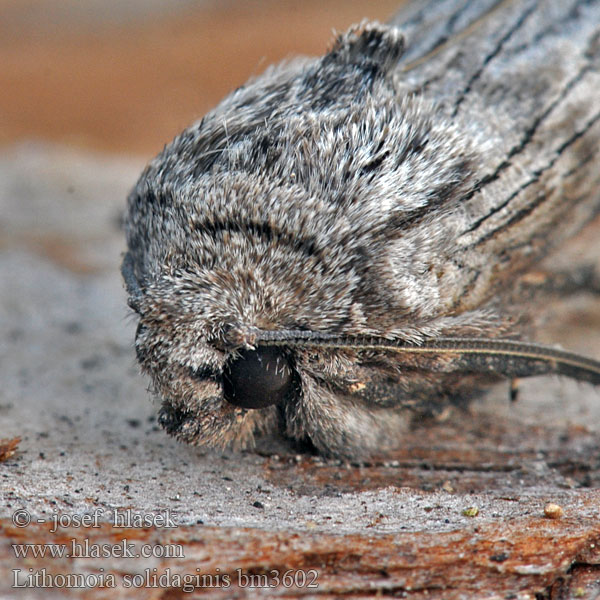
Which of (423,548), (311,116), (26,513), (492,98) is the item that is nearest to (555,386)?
(492,98)

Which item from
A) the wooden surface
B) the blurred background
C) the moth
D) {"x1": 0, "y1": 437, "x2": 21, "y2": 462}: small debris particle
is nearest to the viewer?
the wooden surface

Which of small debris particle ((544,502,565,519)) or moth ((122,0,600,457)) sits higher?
moth ((122,0,600,457))

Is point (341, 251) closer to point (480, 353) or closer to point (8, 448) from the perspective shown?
point (480, 353)

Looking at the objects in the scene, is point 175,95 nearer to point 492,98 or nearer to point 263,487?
point 492,98

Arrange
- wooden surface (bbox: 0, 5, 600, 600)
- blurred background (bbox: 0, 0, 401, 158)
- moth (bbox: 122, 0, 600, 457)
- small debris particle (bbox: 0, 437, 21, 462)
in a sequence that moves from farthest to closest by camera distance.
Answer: blurred background (bbox: 0, 0, 401, 158)
small debris particle (bbox: 0, 437, 21, 462)
moth (bbox: 122, 0, 600, 457)
wooden surface (bbox: 0, 5, 600, 600)

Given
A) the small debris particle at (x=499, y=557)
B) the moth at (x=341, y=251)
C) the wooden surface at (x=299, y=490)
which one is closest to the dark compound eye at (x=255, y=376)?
the moth at (x=341, y=251)

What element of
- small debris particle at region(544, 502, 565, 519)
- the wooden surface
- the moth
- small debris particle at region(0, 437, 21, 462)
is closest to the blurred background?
the wooden surface

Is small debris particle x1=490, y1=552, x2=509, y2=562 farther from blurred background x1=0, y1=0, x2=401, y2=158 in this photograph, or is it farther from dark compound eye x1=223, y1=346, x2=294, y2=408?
blurred background x1=0, y1=0, x2=401, y2=158
